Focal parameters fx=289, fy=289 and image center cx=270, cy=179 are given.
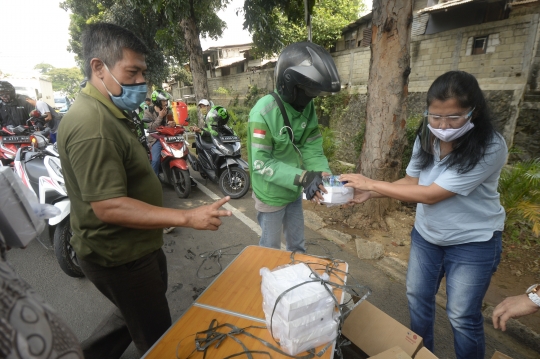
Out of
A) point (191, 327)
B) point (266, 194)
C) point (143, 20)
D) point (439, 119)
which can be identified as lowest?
point (191, 327)

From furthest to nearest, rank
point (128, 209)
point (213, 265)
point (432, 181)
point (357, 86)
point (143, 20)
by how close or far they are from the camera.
→ 1. point (143, 20)
2. point (357, 86)
3. point (213, 265)
4. point (432, 181)
5. point (128, 209)

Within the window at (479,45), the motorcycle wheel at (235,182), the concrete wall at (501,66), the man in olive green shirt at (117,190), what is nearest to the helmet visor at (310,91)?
the man in olive green shirt at (117,190)

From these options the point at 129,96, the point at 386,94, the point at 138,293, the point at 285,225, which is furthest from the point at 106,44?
the point at 386,94

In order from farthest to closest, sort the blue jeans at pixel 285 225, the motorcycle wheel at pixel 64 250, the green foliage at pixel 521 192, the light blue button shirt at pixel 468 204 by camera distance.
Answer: the green foliage at pixel 521 192 → the motorcycle wheel at pixel 64 250 → the blue jeans at pixel 285 225 → the light blue button shirt at pixel 468 204

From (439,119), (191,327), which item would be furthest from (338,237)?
(191,327)

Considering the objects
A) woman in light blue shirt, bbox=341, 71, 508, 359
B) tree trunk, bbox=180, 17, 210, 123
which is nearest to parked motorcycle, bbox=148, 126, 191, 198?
woman in light blue shirt, bbox=341, 71, 508, 359

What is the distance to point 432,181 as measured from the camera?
1.71 metres

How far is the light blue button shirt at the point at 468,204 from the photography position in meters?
1.50

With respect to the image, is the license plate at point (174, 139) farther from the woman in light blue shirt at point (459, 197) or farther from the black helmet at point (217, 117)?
the woman in light blue shirt at point (459, 197)

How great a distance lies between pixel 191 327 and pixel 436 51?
9.57 metres

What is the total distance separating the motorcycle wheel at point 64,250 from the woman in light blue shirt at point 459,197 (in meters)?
2.78

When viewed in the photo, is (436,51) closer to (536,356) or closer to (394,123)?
(394,123)

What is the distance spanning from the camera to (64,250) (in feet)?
9.02

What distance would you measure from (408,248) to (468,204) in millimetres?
2112
